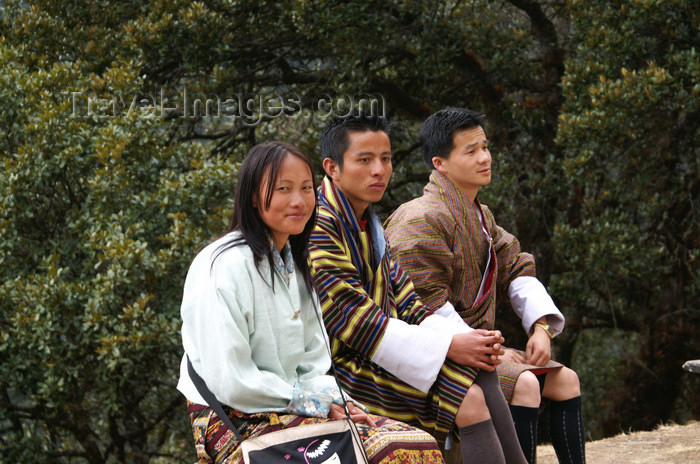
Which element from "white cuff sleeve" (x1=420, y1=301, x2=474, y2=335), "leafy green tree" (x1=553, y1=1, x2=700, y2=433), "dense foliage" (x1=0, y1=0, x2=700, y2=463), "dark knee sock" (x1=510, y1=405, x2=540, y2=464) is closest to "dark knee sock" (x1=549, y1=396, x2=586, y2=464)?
"dark knee sock" (x1=510, y1=405, x2=540, y2=464)

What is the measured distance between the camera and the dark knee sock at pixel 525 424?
3.14m

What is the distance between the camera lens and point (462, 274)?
344cm

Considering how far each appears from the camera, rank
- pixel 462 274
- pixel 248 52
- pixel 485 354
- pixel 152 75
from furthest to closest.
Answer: pixel 248 52 < pixel 152 75 < pixel 462 274 < pixel 485 354

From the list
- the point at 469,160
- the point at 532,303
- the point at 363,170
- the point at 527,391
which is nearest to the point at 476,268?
the point at 532,303

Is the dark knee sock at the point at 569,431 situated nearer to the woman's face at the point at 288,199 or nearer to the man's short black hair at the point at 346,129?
the man's short black hair at the point at 346,129

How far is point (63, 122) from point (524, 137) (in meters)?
3.94

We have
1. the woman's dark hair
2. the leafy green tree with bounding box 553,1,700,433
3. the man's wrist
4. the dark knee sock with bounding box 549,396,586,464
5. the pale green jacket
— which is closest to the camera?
the pale green jacket

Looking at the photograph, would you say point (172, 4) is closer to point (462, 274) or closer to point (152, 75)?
point (152, 75)

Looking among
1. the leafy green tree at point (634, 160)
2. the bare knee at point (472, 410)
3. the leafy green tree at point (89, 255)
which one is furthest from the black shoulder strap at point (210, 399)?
the leafy green tree at point (634, 160)

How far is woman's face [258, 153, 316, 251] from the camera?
254 centimetres

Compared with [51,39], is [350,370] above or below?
below

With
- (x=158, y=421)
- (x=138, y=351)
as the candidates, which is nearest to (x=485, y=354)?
(x=138, y=351)

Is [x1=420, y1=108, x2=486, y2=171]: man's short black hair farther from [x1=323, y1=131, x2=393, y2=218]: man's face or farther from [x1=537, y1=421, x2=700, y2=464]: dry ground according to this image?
[x1=537, y1=421, x2=700, y2=464]: dry ground

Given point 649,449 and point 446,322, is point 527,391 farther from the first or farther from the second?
point 649,449
